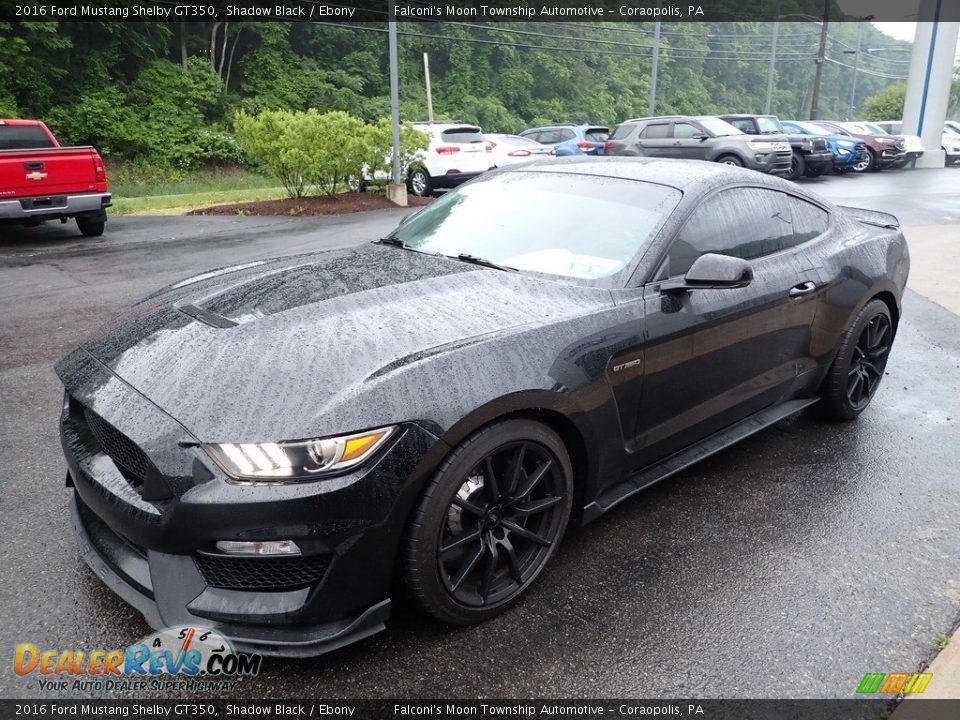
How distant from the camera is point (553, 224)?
3.51 metres

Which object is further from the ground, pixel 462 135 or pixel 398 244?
pixel 398 244

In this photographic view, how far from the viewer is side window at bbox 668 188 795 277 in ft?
11.1

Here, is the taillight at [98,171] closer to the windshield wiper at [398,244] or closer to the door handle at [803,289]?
the windshield wiper at [398,244]

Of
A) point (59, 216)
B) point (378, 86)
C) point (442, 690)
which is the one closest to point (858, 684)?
point (442, 690)

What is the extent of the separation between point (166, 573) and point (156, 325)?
3.40 feet

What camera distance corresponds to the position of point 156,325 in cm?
285

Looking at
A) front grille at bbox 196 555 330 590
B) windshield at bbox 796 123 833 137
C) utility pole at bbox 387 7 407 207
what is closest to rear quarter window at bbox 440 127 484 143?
utility pole at bbox 387 7 407 207

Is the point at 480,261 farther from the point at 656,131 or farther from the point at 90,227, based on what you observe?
the point at 656,131

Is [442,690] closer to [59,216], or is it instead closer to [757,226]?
[757,226]

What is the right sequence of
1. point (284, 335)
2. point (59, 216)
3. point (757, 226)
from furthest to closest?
A: point (59, 216)
point (757, 226)
point (284, 335)

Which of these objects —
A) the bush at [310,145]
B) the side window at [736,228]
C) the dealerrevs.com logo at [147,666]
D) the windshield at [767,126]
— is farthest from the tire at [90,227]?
the windshield at [767,126]

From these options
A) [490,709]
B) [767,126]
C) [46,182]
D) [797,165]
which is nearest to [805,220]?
[490,709]

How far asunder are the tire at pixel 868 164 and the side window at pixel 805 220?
23.1 meters

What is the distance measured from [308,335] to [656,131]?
19067 mm
